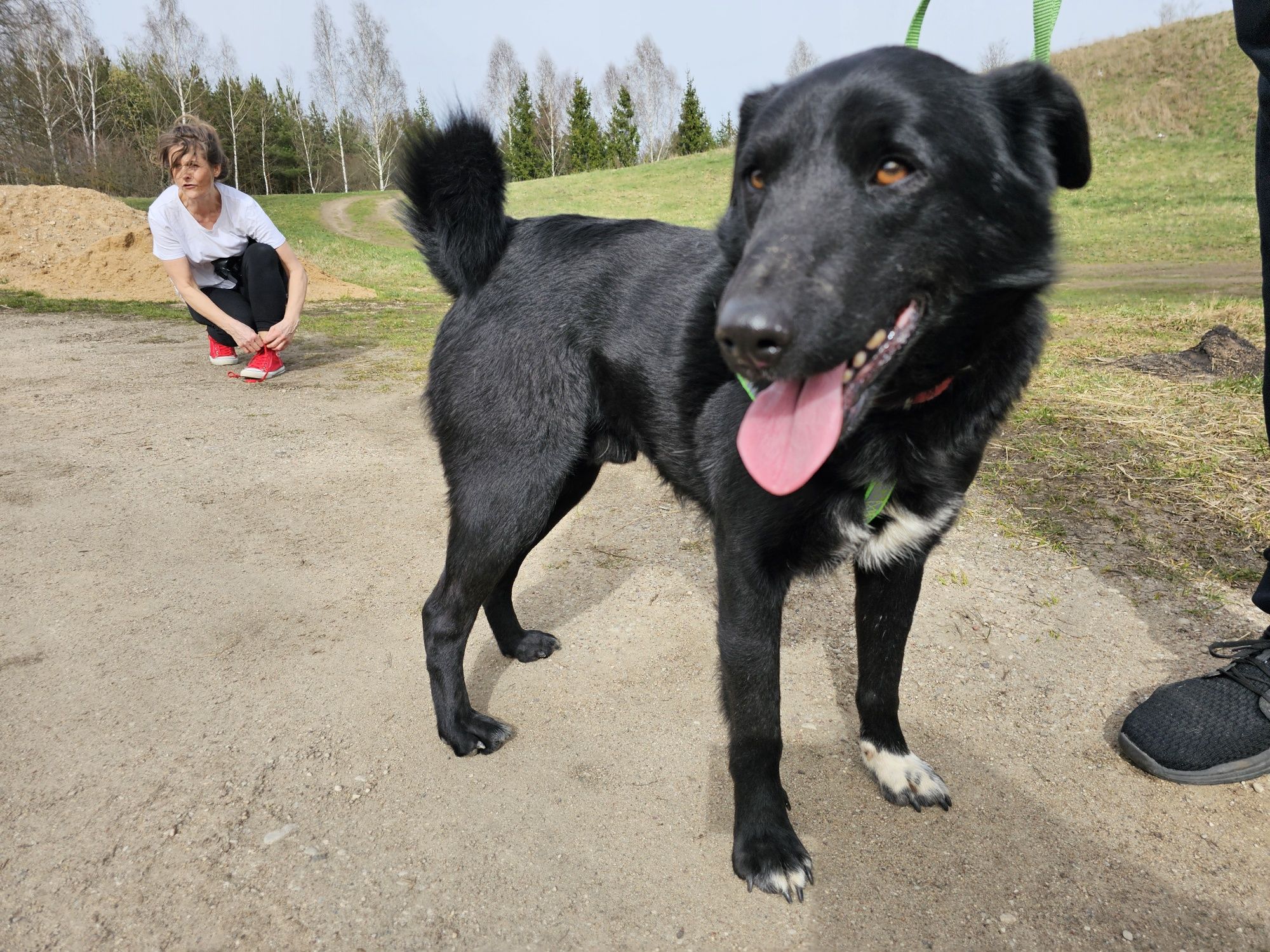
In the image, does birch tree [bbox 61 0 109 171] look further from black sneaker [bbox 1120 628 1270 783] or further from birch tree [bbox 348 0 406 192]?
black sneaker [bbox 1120 628 1270 783]

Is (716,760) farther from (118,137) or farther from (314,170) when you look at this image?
(314,170)

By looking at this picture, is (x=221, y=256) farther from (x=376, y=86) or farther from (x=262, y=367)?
(x=376, y=86)

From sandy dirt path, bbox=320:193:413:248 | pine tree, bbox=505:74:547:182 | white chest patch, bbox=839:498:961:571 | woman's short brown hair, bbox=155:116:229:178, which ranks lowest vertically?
white chest patch, bbox=839:498:961:571

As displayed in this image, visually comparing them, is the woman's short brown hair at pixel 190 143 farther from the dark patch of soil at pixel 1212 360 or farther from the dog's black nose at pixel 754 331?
the dark patch of soil at pixel 1212 360

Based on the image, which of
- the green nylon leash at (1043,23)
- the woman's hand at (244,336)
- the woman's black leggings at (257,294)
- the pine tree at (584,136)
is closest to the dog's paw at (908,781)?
the green nylon leash at (1043,23)

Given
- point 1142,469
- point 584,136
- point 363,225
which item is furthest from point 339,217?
point 1142,469

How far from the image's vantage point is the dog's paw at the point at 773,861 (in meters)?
1.70

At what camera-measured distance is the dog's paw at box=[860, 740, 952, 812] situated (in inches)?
76.1

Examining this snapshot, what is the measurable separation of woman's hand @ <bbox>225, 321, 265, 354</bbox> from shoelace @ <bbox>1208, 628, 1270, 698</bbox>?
5804mm

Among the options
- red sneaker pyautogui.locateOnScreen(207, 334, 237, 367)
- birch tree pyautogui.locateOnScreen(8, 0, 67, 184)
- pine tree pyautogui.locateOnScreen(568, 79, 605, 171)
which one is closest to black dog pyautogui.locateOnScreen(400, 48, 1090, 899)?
red sneaker pyautogui.locateOnScreen(207, 334, 237, 367)

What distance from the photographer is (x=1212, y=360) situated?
5.11 metres

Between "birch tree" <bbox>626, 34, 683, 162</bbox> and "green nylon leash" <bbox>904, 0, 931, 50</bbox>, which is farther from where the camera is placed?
"birch tree" <bbox>626, 34, 683, 162</bbox>

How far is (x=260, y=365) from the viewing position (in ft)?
19.4

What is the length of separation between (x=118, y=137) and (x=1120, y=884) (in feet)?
164
